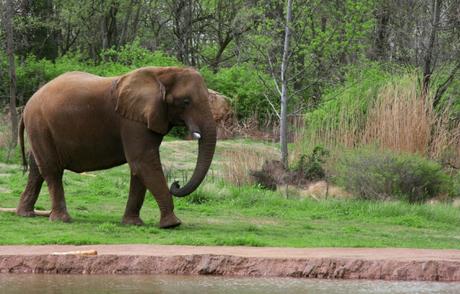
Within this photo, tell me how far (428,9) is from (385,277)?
48.1 ft

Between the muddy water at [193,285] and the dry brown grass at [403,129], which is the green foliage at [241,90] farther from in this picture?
the muddy water at [193,285]

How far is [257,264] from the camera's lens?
36.4 feet

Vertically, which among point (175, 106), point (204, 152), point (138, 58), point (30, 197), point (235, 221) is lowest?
point (235, 221)

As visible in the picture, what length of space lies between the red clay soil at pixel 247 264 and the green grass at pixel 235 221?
4.80 feet

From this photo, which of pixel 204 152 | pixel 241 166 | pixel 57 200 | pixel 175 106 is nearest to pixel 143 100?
pixel 175 106

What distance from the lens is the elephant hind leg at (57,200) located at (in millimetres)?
15453

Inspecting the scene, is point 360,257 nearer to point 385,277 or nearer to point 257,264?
point 385,277

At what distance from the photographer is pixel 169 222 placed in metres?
14.6

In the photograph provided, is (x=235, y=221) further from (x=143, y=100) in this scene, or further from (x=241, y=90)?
(x=241, y=90)

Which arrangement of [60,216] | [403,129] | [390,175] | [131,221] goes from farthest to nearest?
[403,129] → [390,175] → [60,216] → [131,221]

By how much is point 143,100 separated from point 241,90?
21.3m

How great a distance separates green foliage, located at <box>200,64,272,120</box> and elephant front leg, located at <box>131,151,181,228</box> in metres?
19.4

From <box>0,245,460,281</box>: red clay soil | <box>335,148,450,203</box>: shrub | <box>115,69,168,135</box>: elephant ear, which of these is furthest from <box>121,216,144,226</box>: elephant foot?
<box>335,148,450,203</box>: shrub

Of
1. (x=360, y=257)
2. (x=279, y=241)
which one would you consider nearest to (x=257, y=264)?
(x=360, y=257)
